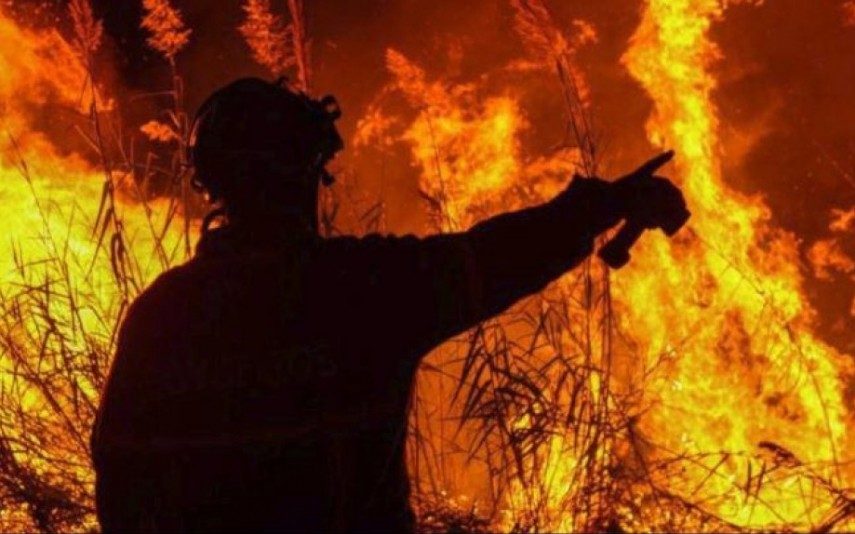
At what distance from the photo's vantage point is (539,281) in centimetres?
238

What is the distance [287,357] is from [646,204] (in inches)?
36.7

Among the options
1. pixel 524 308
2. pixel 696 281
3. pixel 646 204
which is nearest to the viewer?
pixel 646 204

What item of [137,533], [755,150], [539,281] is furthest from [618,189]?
[755,150]

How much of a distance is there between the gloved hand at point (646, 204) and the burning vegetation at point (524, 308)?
123 centimetres

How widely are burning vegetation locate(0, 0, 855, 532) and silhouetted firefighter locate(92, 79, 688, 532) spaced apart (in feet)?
4.33

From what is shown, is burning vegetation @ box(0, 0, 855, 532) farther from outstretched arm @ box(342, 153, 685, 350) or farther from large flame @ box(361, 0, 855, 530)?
outstretched arm @ box(342, 153, 685, 350)

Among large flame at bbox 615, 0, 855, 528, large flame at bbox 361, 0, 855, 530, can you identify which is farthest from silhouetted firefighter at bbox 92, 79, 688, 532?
large flame at bbox 615, 0, 855, 528

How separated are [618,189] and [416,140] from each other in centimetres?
523

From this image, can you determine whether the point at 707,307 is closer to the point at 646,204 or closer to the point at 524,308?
the point at 524,308

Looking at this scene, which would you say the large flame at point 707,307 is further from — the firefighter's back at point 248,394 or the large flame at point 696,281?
the firefighter's back at point 248,394

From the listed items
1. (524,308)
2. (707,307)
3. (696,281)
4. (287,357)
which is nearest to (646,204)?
(287,357)

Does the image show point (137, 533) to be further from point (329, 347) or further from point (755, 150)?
point (755, 150)

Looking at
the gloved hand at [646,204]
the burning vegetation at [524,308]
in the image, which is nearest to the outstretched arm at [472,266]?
the gloved hand at [646,204]

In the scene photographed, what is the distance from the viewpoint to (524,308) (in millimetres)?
4602
